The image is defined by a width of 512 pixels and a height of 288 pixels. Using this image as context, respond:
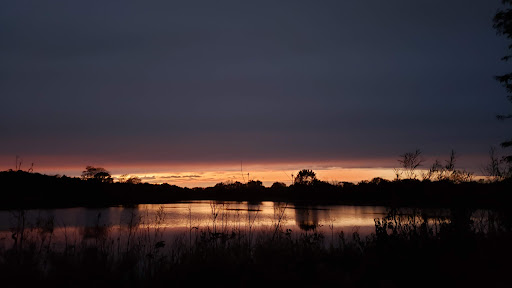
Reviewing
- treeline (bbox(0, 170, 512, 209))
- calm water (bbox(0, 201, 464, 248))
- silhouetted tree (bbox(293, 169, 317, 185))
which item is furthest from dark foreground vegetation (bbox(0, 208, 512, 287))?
silhouetted tree (bbox(293, 169, 317, 185))

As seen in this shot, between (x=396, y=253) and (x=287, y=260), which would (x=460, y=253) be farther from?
(x=287, y=260)

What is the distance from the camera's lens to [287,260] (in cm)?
650

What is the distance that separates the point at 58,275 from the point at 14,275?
632mm

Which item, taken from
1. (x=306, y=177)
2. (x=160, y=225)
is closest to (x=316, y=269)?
(x=160, y=225)

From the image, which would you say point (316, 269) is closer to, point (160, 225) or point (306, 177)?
point (160, 225)

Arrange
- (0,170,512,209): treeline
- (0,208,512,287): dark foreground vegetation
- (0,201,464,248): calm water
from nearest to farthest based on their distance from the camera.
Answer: (0,208,512,287): dark foreground vegetation → (0,201,464,248): calm water → (0,170,512,209): treeline

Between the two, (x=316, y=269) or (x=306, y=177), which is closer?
(x=316, y=269)

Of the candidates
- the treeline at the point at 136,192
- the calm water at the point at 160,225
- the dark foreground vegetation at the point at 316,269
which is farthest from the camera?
the treeline at the point at 136,192

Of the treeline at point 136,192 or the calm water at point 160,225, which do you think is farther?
the treeline at point 136,192

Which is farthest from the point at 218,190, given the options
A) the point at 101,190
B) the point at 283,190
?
the point at 101,190

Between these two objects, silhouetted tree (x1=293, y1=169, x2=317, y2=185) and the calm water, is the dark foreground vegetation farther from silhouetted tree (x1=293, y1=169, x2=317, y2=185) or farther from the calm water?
silhouetted tree (x1=293, y1=169, x2=317, y2=185)

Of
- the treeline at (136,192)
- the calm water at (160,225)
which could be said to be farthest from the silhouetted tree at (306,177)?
the calm water at (160,225)

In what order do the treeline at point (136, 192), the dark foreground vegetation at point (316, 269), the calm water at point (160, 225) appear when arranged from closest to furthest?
the dark foreground vegetation at point (316, 269) → the calm water at point (160, 225) → the treeline at point (136, 192)

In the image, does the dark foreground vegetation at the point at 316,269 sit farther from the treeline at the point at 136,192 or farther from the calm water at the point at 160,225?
the treeline at the point at 136,192
